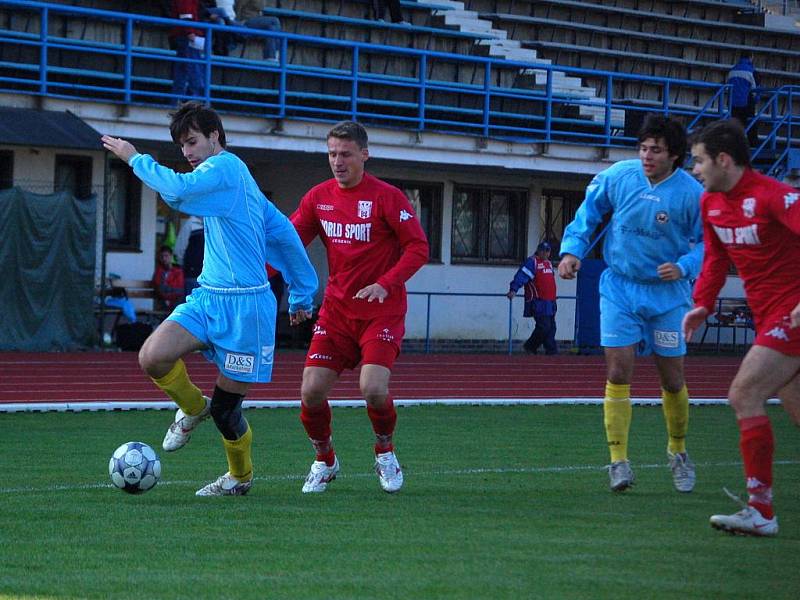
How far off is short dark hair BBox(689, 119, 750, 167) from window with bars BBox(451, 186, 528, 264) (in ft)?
68.9

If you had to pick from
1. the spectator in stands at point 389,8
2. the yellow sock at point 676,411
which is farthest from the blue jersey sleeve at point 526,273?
the yellow sock at point 676,411

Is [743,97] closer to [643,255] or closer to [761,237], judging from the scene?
[643,255]

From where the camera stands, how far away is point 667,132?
8.66m

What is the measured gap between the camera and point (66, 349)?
20.8 meters

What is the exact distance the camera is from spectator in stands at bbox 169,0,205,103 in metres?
21.8

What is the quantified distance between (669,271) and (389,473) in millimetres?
2034

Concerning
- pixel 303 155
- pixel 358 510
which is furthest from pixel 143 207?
pixel 358 510

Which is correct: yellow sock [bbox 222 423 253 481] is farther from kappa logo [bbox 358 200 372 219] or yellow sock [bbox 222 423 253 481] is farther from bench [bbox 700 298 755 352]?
bench [bbox 700 298 755 352]

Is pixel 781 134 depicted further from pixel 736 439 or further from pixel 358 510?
pixel 358 510

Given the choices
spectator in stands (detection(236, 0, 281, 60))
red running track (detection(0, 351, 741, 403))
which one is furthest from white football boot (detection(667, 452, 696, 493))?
spectator in stands (detection(236, 0, 281, 60))

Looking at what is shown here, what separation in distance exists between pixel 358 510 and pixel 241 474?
877 millimetres

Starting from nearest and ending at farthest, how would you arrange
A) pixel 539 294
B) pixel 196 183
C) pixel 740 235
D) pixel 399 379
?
pixel 740 235 → pixel 196 183 → pixel 399 379 → pixel 539 294

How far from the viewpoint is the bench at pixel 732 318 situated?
28109mm

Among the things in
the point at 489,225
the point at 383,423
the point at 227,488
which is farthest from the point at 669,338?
the point at 489,225
